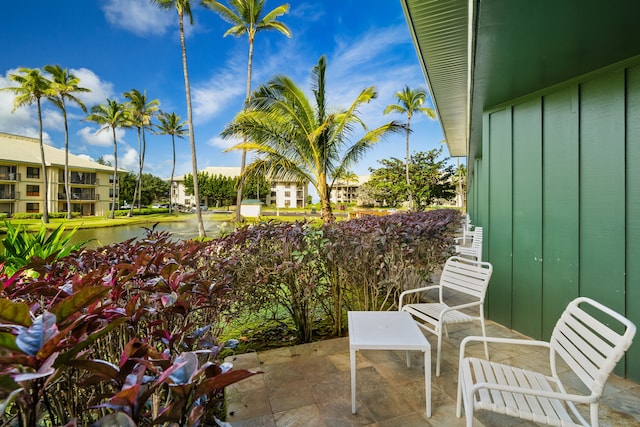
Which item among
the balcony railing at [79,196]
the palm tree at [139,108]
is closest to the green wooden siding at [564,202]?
the palm tree at [139,108]

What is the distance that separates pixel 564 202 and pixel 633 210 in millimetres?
534

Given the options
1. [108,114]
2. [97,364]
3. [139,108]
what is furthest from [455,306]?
[139,108]

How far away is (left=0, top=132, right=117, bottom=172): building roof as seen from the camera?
28.7m

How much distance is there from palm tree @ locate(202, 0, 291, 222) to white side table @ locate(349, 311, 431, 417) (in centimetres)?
1485

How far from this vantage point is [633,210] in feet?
8.29

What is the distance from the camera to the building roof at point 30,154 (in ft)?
94.3

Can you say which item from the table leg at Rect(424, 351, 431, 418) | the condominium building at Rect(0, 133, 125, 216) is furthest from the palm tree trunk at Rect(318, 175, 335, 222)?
the condominium building at Rect(0, 133, 125, 216)

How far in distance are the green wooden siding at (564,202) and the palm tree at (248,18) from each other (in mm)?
14286

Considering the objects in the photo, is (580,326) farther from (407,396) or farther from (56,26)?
(56,26)

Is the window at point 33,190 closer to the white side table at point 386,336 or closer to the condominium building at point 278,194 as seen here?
the condominium building at point 278,194

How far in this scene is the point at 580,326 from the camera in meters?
1.65

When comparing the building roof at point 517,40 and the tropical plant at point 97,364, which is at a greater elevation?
the building roof at point 517,40

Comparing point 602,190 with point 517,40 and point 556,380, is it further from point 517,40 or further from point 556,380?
point 556,380

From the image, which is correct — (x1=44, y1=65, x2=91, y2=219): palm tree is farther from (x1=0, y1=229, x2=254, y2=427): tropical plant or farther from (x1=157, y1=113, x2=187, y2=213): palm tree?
(x1=0, y1=229, x2=254, y2=427): tropical plant
